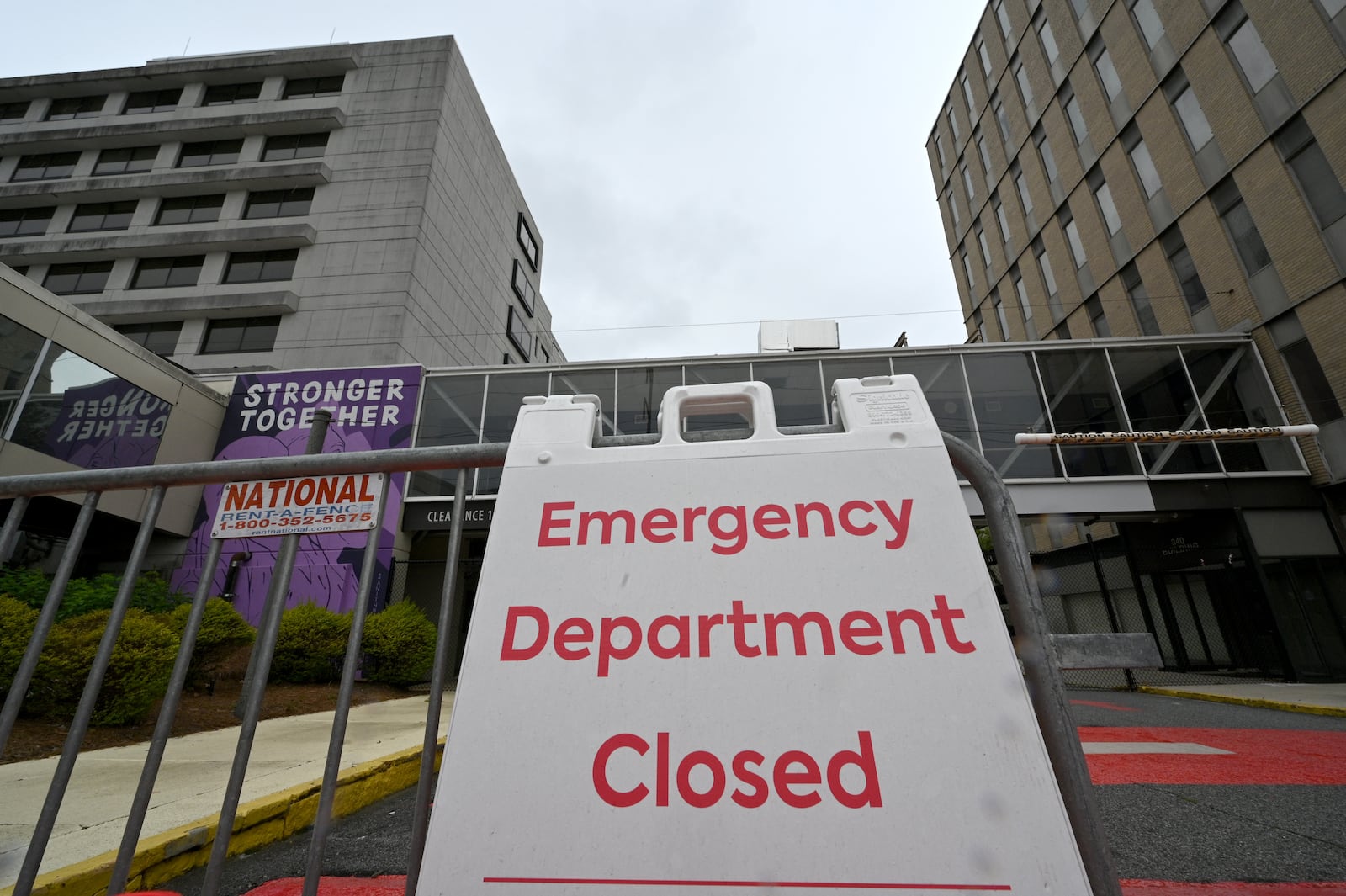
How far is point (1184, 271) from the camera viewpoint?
48.7ft

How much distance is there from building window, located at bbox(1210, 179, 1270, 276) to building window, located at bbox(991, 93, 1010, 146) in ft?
34.1

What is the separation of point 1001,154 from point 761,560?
90.0 feet

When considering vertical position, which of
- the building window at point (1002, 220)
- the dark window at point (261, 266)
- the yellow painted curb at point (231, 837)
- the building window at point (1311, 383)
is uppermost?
the building window at point (1002, 220)

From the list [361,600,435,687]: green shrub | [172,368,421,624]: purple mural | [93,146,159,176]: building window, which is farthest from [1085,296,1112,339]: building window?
[93,146,159,176]: building window

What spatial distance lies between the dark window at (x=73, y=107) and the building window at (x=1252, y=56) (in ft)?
140

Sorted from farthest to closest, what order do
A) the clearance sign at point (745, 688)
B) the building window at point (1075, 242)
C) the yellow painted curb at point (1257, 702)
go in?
the building window at point (1075, 242) → the yellow painted curb at point (1257, 702) → the clearance sign at point (745, 688)

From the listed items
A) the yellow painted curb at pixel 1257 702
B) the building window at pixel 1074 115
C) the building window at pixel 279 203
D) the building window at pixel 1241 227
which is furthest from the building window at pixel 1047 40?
the building window at pixel 279 203

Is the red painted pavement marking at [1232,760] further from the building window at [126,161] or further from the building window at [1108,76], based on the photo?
the building window at [126,161]

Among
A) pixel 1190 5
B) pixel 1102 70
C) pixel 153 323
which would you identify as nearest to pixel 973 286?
pixel 1102 70

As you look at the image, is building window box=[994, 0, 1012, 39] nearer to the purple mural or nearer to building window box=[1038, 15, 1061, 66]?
building window box=[1038, 15, 1061, 66]

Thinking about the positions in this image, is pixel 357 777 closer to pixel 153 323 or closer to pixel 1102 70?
pixel 1102 70

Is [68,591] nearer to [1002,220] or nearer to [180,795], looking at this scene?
[180,795]

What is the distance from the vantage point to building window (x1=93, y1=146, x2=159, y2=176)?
2572 cm

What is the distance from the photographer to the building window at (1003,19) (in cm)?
2219
